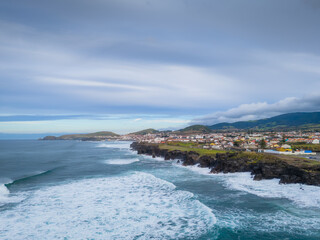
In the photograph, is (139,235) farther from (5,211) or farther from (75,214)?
(5,211)

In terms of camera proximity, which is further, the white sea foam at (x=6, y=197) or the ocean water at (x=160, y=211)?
the white sea foam at (x=6, y=197)

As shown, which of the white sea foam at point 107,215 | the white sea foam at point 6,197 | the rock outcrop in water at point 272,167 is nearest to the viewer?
the white sea foam at point 107,215

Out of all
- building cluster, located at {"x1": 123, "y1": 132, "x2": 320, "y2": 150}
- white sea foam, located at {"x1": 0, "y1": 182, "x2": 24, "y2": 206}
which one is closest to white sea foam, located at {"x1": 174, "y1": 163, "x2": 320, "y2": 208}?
white sea foam, located at {"x1": 0, "y1": 182, "x2": 24, "y2": 206}

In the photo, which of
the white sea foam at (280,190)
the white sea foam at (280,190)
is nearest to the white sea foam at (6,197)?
the white sea foam at (280,190)

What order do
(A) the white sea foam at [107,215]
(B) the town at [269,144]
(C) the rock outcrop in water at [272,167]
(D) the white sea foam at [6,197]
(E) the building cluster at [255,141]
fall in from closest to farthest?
(A) the white sea foam at [107,215]
(D) the white sea foam at [6,197]
(C) the rock outcrop in water at [272,167]
(B) the town at [269,144]
(E) the building cluster at [255,141]

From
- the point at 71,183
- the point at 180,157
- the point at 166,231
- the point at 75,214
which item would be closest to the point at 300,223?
the point at 166,231

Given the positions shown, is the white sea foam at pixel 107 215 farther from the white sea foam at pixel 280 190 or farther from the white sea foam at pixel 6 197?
the white sea foam at pixel 280 190

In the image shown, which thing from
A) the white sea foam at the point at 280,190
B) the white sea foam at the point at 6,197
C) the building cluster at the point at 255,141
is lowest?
the building cluster at the point at 255,141

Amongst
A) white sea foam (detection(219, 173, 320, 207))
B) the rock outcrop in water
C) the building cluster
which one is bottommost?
the building cluster

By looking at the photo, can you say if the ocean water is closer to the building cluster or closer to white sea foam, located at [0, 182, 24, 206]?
white sea foam, located at [0, 182, 24, 206]
